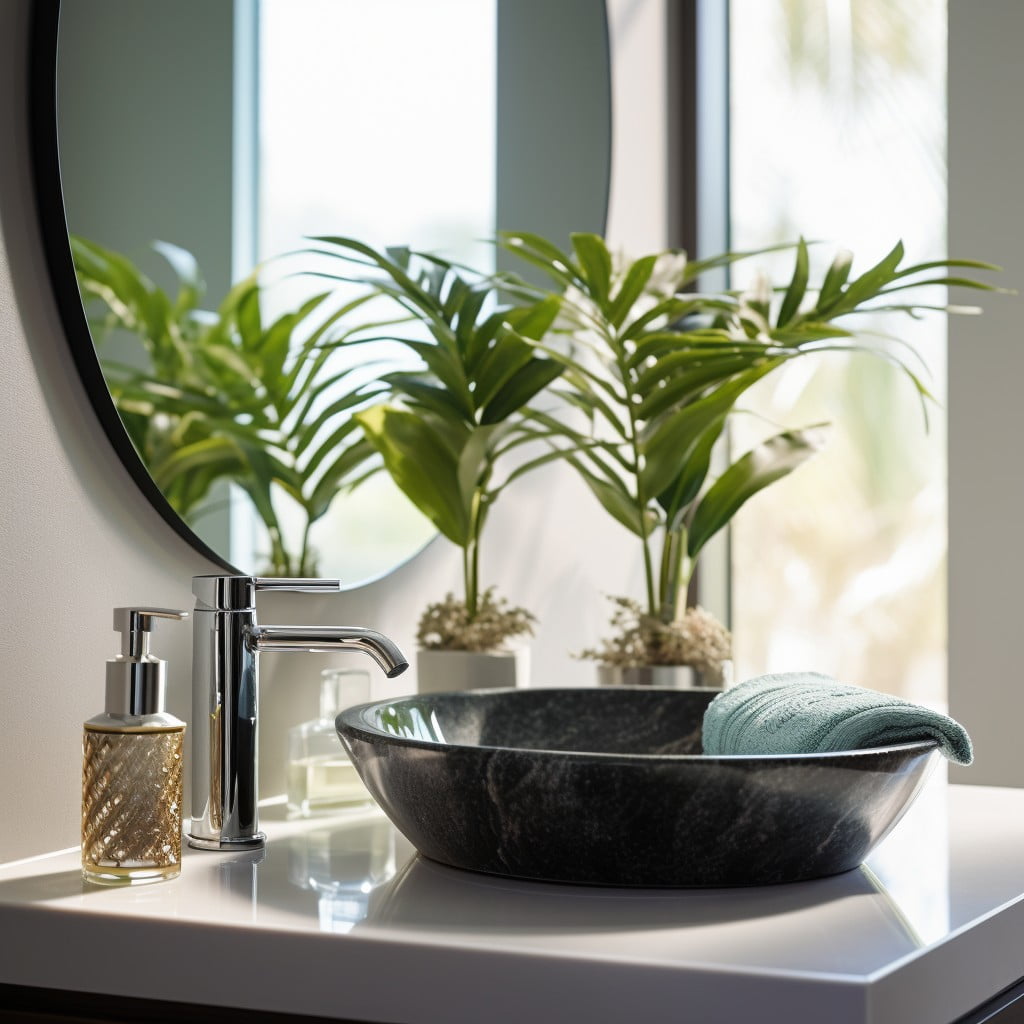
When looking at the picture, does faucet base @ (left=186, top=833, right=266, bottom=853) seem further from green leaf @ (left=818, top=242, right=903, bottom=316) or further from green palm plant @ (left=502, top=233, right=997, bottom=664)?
green leaf @ (left=818, top=242, right=903, bottom=316)

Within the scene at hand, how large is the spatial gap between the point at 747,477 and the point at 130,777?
0.67 metres

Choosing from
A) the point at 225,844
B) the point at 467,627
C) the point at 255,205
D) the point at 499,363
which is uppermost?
the point at 255,205

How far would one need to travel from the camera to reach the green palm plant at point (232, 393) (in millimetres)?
922

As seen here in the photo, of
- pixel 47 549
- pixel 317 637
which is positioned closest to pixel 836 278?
pixel 317 637

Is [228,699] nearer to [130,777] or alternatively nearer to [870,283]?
[130,777]

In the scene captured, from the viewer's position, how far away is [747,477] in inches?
48.4

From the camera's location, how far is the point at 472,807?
2.43ft

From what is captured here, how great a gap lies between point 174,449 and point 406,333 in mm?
324

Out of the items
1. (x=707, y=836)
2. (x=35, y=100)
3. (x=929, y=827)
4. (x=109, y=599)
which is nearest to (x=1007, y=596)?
(x=929, y=827)

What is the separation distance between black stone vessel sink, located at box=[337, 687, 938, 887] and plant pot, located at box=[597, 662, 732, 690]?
0.42m

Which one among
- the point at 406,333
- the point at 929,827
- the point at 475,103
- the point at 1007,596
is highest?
the point at 475,103

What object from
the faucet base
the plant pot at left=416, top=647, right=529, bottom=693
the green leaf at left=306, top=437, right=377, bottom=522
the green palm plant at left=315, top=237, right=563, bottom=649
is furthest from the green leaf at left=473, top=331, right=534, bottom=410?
the faucet base

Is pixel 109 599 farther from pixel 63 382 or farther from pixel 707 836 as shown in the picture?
pixel 707 836

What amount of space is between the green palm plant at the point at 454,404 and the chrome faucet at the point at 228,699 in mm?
279
